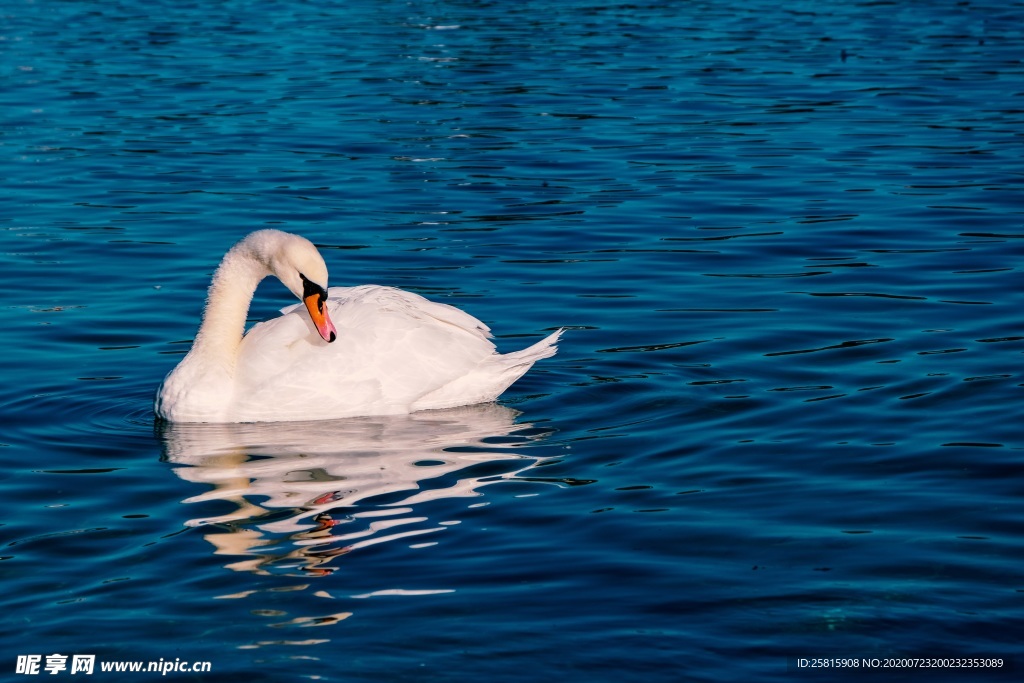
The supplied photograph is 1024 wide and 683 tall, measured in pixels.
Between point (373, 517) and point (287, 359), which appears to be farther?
point (287, 359)

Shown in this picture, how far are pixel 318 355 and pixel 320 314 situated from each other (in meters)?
0.32

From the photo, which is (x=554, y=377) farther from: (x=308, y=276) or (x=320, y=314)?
(x=308, y=276)

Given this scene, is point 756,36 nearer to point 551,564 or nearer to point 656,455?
point 656,455

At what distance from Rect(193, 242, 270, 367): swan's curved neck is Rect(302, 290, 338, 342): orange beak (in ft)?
1.72

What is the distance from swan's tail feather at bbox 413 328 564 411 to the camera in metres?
10.4

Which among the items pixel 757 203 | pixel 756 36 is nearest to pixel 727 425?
pixel 757 203

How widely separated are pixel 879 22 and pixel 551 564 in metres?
23.7

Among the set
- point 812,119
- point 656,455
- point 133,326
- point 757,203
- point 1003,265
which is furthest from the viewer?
point 812,119

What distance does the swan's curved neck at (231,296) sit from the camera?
10320 mm

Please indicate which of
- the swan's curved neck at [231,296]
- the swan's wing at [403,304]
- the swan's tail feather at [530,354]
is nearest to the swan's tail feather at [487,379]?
the swan's tail feather at [530,354]

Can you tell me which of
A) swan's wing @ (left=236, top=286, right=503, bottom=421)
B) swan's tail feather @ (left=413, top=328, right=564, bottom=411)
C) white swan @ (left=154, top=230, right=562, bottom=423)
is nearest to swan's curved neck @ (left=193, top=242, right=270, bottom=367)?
white swan @ (left=154, top=230, right=562, bottom=423)

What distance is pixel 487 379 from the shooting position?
10.4 metres

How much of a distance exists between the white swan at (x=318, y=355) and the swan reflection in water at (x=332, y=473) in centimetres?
12

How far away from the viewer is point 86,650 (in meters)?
6.71
